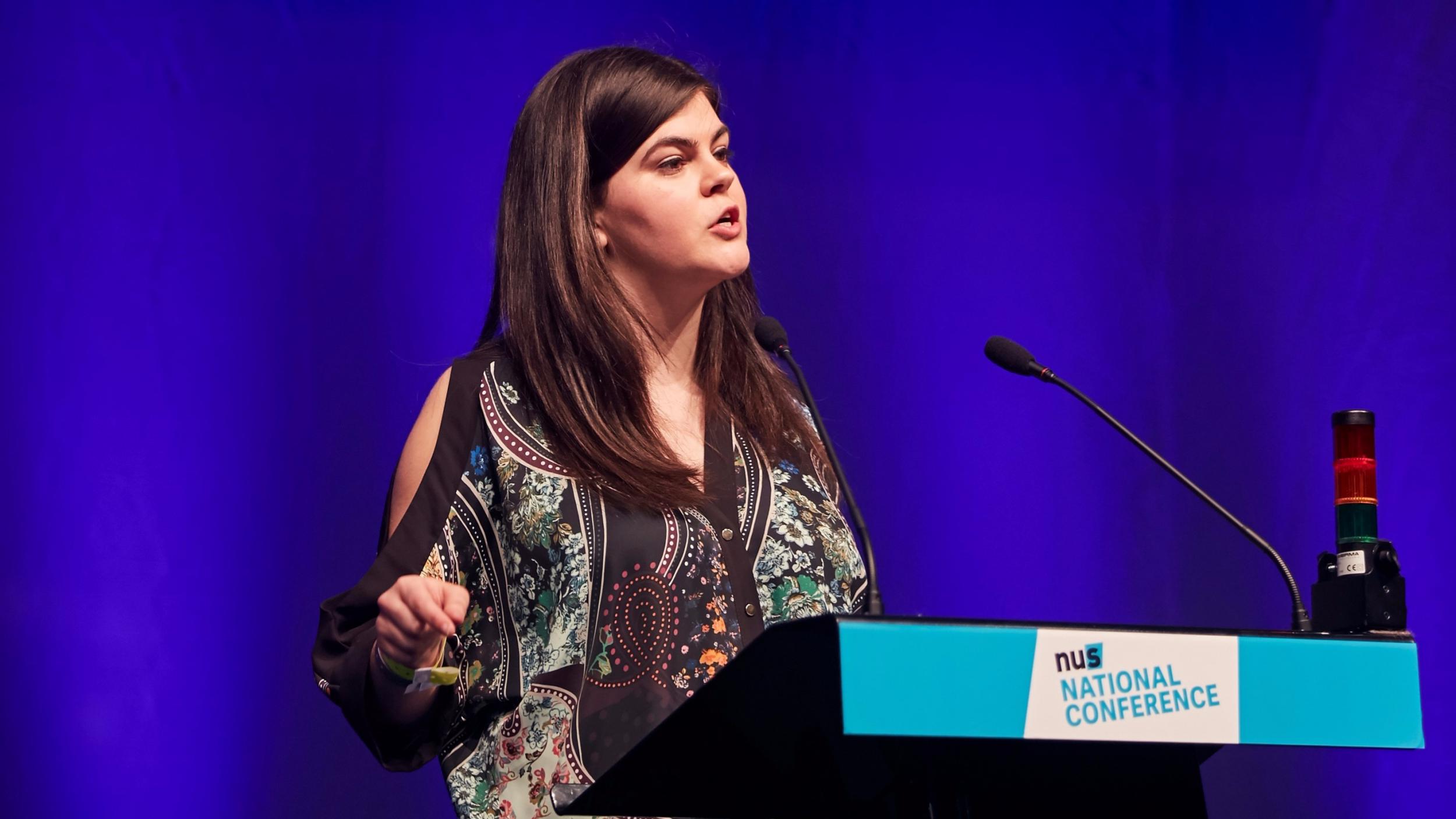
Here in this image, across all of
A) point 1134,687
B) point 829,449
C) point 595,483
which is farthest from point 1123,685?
point 595,483

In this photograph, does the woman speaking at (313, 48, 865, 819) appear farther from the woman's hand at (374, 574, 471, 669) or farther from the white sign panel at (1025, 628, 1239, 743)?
the white sign panel at (1025, 628, 1239, 743)

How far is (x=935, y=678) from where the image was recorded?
3.23 feet

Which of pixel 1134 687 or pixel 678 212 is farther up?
pixel 678 212

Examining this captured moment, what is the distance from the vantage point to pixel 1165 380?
2.75 m

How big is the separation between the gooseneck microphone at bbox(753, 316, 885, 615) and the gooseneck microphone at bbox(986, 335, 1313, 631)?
0.74ft

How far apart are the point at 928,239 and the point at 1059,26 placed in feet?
1.60

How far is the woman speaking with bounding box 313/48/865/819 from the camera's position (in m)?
1.57

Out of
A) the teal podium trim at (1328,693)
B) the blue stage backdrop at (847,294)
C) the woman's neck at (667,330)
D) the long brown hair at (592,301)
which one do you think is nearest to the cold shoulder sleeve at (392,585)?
the long brown hair at (592,301)

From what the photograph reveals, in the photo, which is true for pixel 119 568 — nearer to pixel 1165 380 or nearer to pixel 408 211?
pixel 408 211

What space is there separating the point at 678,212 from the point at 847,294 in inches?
35.9

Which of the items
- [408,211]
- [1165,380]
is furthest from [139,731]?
[1165,380]

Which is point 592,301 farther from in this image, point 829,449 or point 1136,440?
point 1136,440

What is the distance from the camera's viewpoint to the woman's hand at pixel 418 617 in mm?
1196

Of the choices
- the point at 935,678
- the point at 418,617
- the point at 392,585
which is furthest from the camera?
the point at 392,585
